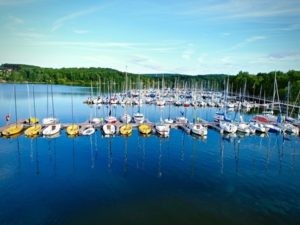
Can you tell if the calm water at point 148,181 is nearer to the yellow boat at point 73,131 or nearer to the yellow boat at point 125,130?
the yellow boat at point 73,131

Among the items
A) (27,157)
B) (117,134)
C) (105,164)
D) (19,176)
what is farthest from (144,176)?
(117,134)

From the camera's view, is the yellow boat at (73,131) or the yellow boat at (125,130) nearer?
the yellow boat at (73,131)

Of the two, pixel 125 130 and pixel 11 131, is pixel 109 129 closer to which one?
pixel 125 130

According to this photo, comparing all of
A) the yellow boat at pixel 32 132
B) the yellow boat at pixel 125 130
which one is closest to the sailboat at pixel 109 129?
the yellow boat at pixel 125 130

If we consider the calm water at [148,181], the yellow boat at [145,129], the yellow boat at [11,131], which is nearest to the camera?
the calm water at [148,181]

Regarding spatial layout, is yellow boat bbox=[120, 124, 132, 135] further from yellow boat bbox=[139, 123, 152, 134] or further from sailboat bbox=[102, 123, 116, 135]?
yellow boat bbox=[139, 123, 152, 134]

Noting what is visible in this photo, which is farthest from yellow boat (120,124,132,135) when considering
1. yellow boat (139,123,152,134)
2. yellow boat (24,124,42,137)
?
yellow boat (24,124,42,137)

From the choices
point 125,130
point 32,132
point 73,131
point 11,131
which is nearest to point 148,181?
point 125,130

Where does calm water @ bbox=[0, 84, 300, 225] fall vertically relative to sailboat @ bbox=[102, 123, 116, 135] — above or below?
below
